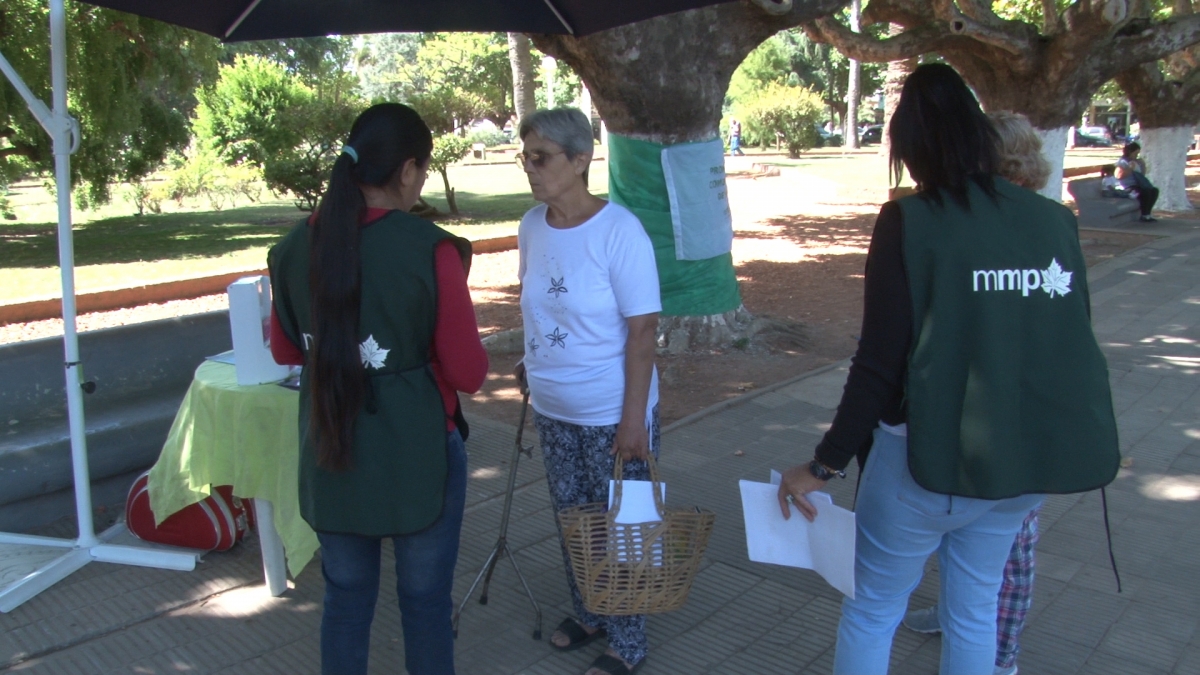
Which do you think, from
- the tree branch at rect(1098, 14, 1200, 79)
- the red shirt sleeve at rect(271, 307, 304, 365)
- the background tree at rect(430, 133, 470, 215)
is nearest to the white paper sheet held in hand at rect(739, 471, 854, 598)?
the red shirt sleeve at rect(271, 307, 304, 365)

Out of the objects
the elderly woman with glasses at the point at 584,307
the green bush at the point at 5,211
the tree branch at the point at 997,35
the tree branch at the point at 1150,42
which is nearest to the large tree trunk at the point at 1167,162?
the tree branch at the point at 1150,42

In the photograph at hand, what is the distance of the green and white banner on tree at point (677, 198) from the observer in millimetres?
6652

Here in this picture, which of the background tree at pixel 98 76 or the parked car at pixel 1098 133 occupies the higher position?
the parked car at pixel 1098 133

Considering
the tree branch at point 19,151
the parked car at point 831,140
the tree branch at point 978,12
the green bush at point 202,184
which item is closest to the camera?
the tree branch at point 978,12

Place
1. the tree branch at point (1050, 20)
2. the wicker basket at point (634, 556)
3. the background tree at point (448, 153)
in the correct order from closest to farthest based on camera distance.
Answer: the wicker basket at point (634, 556) → the tree branch at point (1050, 20) → the background tree at point (448, 153)

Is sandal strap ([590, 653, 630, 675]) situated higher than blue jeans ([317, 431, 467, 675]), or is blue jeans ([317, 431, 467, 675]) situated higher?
blue jeans ([317, 431, 467, 675])

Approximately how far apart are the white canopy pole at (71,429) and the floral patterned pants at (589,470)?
70.5 inches

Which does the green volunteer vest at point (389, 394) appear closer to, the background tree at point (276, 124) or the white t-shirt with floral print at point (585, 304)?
the white t-shirt with floral print at point (585, 304)

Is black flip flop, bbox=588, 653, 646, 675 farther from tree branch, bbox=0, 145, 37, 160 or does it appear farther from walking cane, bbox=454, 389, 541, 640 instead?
tree branch, bbox=0, 145, 37, 160

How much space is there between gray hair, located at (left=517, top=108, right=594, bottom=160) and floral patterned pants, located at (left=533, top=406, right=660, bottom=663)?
2.84ft

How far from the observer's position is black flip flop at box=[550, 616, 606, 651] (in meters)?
3.31

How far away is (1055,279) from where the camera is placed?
2.06m

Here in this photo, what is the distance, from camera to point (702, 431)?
5562 millimetres

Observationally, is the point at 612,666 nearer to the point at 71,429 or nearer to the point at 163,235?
the point at 71,429
